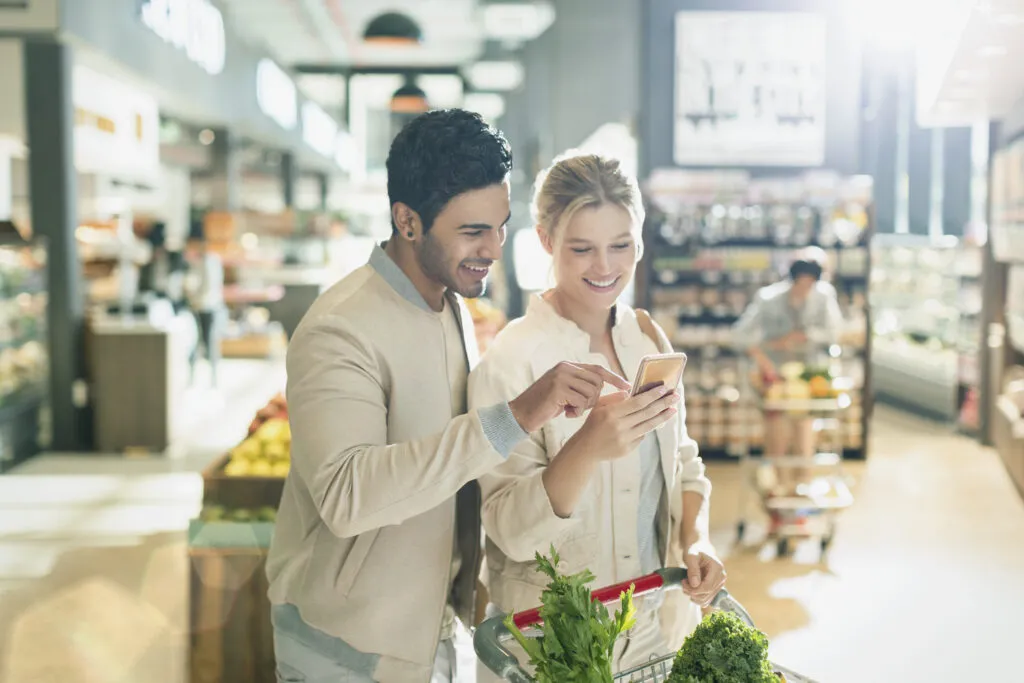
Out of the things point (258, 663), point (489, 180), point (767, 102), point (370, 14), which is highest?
point (370, 14)

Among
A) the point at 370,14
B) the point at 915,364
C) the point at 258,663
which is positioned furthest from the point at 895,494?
the point at 370,14

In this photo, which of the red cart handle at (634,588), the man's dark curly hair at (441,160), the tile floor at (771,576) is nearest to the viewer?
the red cart handle at (634,588)

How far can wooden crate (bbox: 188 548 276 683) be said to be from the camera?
3463mm

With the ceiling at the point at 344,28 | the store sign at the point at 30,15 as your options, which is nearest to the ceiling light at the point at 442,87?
the ceiling at the point at 344,28

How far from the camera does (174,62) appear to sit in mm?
11031

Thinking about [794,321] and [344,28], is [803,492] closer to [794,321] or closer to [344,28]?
[794,321]

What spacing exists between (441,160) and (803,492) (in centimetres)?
525

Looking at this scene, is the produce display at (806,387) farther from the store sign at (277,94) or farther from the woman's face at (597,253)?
the store sign at (277,94)

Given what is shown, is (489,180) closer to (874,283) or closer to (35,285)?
(35,285)

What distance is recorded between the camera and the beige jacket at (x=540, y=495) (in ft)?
5.90

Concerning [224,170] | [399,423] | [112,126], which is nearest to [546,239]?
[399,423]

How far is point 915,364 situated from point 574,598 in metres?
11.6

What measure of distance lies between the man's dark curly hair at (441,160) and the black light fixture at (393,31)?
8902mm

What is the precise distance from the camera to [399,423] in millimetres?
1802
